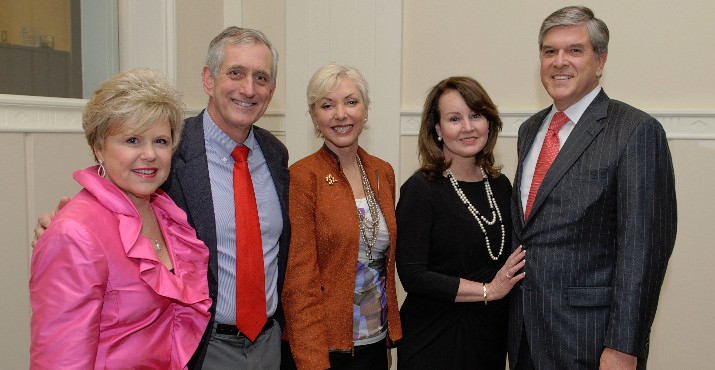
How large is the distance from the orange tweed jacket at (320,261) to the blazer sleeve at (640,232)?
761mm

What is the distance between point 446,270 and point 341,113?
2.12 feet

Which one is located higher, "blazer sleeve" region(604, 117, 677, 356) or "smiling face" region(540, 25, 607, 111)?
"smiling face" region(540, 25, 607, 111)

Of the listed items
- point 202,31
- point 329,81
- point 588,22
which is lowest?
point 329,81

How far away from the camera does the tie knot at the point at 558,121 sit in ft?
6.55

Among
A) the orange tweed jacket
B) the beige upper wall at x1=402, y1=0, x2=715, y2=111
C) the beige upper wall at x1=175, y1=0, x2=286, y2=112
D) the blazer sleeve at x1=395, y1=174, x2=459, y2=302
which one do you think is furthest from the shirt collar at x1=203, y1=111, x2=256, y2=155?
the beige upper wall at x1=402, y1=0, x2=715, y2=111

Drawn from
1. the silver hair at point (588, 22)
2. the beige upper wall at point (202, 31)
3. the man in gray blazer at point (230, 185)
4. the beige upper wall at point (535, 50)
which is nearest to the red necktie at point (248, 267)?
the man in gray blazer at point (230, 185)

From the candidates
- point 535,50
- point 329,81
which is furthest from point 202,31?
point 535,50

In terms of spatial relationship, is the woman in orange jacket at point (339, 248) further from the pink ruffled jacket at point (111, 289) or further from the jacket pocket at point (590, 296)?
the jacket pocket at point (590, 296)

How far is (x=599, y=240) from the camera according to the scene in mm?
1803

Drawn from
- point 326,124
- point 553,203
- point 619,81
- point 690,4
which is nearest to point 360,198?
point 326,124

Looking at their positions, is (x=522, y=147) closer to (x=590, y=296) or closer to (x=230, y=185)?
(x=590, y=296)

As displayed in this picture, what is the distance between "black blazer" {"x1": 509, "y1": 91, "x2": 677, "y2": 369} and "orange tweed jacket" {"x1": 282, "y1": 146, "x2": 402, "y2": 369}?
0.55 m

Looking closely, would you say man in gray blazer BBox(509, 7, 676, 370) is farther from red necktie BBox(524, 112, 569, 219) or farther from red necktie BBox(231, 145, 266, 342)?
red necktie BBox(231, 145, 266, 342)

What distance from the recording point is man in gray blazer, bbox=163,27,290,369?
1782mm
